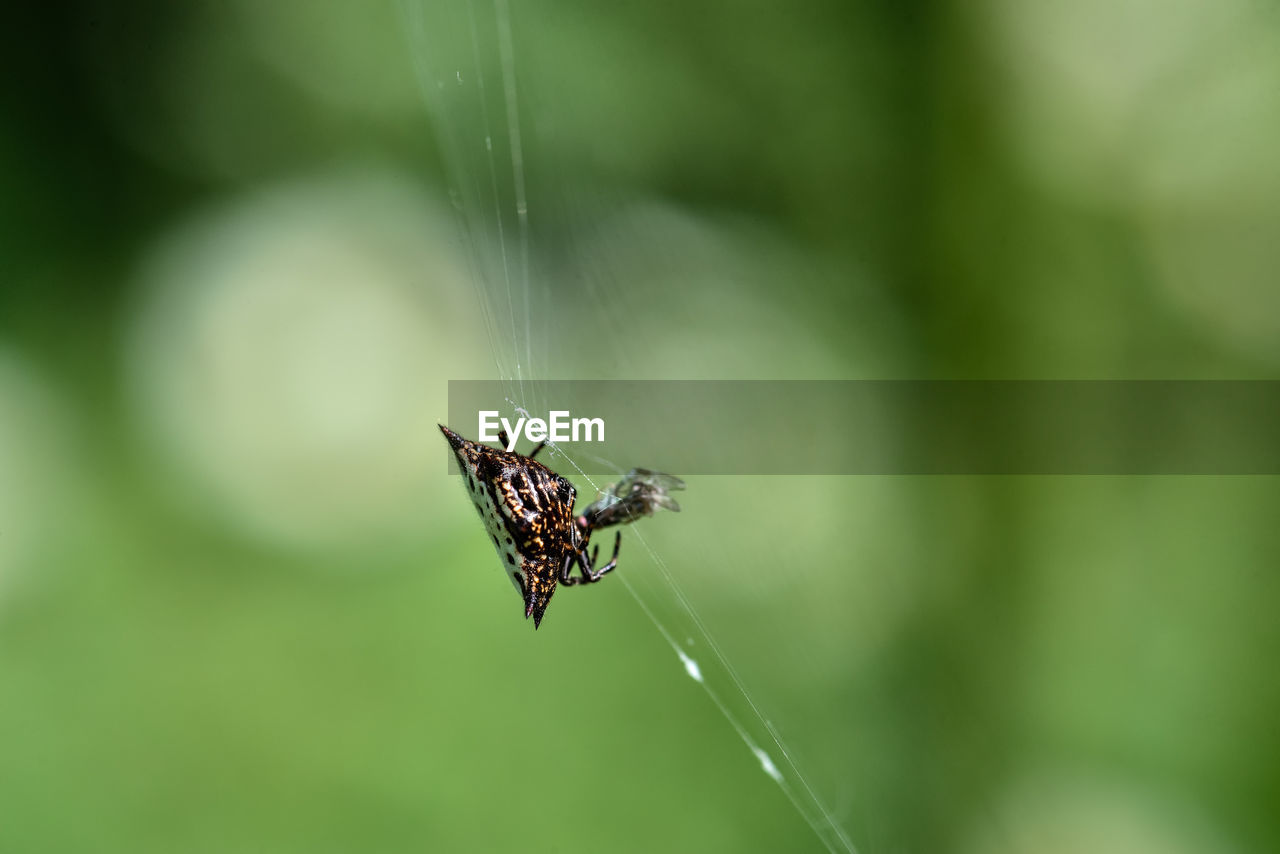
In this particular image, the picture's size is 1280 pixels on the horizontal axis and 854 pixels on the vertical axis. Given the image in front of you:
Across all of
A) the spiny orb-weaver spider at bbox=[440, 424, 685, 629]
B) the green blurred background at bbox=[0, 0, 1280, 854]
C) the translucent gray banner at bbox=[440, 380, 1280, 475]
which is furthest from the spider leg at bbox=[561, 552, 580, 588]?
the green blurred background at bbox=[0, 0, 1280, 854]

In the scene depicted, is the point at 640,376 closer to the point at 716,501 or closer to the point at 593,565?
the point at 716,501

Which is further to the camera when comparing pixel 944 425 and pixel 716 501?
pixel 944 425

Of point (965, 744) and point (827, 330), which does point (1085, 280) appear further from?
point (965, 744)

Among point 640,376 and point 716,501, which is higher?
point 640,376

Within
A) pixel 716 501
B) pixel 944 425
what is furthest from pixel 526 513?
pixel 944 425

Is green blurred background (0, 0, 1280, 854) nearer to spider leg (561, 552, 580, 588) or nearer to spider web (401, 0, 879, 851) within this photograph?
spider web (401, 0, 879, 851)

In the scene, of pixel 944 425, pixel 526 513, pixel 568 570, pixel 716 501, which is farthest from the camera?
pixel 944 425
